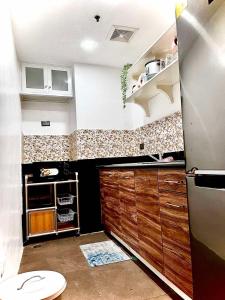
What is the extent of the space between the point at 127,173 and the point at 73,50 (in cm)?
186

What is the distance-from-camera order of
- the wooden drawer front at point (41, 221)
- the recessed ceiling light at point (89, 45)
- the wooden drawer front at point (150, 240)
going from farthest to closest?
the wooden drawer front at point (41, 221), the recessed ceiling light at point (89, 45), the wooden drawer front at point (150, 240)

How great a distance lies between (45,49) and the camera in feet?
9.84

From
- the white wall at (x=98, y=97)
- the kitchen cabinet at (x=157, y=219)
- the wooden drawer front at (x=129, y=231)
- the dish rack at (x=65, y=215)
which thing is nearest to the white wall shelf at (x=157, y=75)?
the white wall at (x=98, y=97)

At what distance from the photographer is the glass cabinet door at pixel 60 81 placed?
3438mm

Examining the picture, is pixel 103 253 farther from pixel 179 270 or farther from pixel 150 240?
pixel 179 270

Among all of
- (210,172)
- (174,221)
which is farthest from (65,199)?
(210,172)

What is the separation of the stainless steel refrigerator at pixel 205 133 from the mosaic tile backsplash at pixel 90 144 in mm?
1849

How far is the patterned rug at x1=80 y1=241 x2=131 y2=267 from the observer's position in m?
2.25

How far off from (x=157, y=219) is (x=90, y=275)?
2.77ft

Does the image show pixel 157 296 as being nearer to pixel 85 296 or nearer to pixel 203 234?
pixel 85 296

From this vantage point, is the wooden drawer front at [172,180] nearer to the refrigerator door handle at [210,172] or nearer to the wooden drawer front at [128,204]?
the refrigerator door handle at [210,172]

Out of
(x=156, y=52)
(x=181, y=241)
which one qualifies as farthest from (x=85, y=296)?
(x=156, y=52)

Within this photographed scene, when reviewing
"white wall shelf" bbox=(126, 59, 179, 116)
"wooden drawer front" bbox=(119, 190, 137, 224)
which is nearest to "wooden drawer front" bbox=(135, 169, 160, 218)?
"wooden drawer front" bbox=(119, 190, 137, 224)

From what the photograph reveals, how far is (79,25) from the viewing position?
8.25 ft
